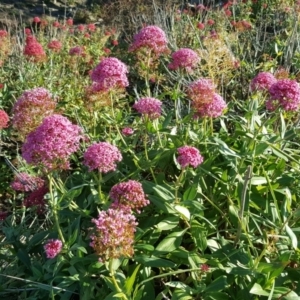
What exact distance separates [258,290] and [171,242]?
1.13 feet

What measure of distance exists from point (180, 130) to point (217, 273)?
768mm

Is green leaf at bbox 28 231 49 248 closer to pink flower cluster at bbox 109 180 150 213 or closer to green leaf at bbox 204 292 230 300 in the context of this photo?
pink flower cluster at bbox 109 180 150 213

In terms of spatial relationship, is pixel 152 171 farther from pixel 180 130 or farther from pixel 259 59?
pixel 259 59

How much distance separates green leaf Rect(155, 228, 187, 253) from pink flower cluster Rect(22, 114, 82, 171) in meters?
0.43

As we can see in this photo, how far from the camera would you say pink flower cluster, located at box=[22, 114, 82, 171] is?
163 cm

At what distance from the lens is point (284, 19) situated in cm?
575

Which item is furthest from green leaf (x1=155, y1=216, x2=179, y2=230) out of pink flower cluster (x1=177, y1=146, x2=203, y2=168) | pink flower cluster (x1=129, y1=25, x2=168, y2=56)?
pink flower cluster (x1=129, y1=25, x2=168, y2=56)

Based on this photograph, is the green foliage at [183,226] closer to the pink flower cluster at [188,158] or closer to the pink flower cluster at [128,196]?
the pink flower cluster at [188,158]

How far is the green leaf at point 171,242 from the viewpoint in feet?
5.71

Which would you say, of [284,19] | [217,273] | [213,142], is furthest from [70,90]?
[284,19]

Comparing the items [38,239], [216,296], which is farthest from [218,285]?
[38,239]

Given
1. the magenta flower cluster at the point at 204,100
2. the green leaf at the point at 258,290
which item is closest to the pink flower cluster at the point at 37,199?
the magenta flower cluster at the point at 204,100

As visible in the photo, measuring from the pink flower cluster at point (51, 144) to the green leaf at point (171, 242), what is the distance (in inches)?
16.8

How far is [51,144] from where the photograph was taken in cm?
162
